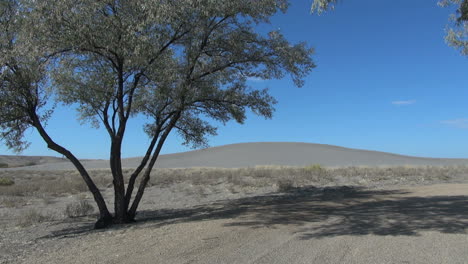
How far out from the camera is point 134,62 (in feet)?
30.5

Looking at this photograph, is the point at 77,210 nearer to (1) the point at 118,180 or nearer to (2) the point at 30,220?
(2) the point at 30,220

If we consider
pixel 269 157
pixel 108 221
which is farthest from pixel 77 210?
pixel 269 157

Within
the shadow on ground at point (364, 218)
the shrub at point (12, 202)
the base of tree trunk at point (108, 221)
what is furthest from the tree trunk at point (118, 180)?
the shrub at point (12, 202)

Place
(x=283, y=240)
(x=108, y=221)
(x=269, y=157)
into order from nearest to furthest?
(x=283, y=240)
(x=108, y=221)
(x=269, y=157)

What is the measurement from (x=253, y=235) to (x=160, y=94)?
17.8 ft

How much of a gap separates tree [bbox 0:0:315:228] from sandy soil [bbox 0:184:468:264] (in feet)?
9.94

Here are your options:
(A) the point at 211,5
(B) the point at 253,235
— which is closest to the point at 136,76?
(A) the point at 211,5

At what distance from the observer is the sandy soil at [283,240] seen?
6074 mm

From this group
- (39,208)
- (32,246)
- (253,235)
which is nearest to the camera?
(253,235)

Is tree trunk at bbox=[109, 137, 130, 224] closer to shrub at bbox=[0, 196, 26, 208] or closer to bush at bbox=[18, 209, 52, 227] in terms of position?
bush at bbox=[18, 209, 52, 227]

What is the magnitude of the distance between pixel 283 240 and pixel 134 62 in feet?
18.1

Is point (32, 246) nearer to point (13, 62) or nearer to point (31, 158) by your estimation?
point (13, 62)

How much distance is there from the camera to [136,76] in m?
10.7

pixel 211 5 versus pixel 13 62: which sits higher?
pixel 211 5
